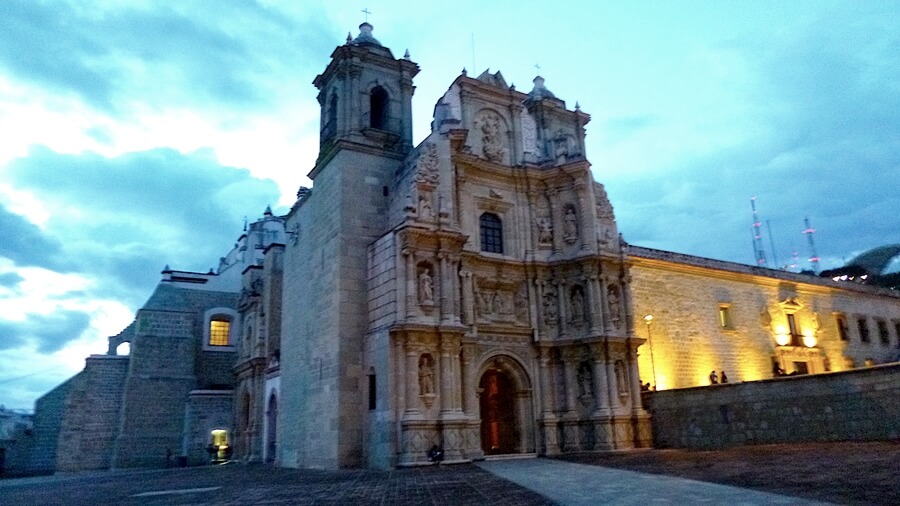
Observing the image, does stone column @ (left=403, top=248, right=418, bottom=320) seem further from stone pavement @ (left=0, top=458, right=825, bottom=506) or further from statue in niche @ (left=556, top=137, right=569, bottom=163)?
statue in niche @ (left=556, top=137, right=569, bottom=163)

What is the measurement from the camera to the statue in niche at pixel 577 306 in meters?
21.6

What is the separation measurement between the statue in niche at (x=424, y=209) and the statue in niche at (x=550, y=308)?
17.9 feet

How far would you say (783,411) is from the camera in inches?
669

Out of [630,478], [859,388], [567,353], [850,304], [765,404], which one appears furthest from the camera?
Answer: [850,304]

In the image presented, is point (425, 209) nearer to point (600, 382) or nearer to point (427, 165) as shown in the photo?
point (427, 165)

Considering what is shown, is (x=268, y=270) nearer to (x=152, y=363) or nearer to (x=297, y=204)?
(x=297, y=204)

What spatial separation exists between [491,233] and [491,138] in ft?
11.6

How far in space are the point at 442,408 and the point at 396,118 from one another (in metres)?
10.7

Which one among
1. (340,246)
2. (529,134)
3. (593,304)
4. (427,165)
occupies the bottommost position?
(593,304)

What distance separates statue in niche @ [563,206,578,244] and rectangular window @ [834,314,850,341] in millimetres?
19185

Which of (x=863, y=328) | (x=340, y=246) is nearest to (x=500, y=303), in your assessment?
(x=340, y=246)

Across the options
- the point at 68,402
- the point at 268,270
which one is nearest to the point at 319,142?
the point at 268,270

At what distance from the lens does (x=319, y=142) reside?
82.2 ft

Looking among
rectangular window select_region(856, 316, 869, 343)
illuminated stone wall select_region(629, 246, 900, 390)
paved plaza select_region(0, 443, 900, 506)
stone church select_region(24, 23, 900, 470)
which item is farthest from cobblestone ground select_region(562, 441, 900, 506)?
rectangular window select_region(856, 316, 869, 343)
